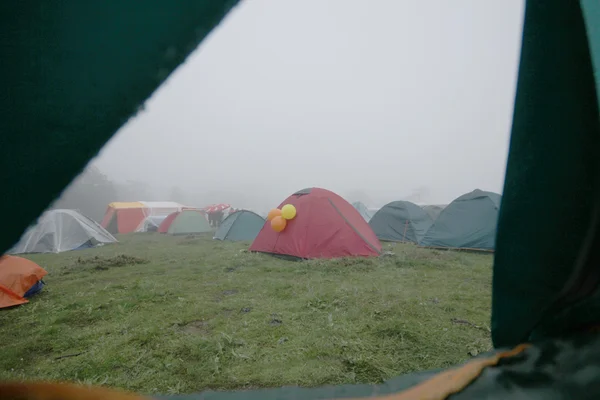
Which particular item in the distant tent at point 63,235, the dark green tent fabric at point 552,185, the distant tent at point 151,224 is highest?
the dark green tent fabric at point 552,185

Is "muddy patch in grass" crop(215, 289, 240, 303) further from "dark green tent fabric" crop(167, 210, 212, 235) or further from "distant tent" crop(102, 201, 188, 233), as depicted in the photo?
"distant tent" crop(102, 201, 188, 233)

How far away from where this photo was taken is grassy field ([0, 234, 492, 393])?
2.03 meters

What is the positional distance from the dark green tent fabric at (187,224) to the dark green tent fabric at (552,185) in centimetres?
1589

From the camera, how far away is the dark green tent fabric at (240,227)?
11.5 metres

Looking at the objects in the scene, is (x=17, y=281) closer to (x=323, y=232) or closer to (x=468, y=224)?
(x=323, y=232)

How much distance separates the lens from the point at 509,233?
31.2 inches

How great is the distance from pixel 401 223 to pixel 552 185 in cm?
925

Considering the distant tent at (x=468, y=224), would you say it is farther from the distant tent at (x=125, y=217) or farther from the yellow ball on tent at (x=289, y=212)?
the distant tent at (x=125, y=217)

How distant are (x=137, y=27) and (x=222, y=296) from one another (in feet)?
12.1

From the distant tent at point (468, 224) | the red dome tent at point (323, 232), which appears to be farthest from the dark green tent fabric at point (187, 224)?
the distant tent at point (468, 224)

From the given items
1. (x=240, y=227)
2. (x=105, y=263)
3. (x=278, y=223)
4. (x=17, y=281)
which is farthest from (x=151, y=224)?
(x=17, y=281)

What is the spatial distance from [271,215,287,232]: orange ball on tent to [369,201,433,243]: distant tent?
15.2 feet

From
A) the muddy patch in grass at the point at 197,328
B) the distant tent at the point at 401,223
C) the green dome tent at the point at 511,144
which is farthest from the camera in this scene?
the distant tent at the point at 401,223

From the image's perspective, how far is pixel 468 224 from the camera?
7398mm
